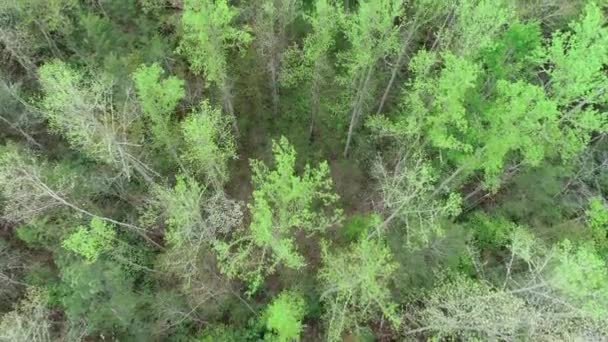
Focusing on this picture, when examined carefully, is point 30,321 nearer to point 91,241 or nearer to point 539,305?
point 91,241

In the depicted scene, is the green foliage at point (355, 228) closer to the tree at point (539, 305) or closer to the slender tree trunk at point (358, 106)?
the slender tree trunk at point (358, 106)

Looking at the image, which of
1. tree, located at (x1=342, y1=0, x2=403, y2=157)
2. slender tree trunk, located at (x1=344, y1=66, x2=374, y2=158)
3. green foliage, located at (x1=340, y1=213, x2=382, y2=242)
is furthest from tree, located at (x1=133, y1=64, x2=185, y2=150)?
green foliage, located at (x1=340, y1=213, x2=382, y2=242)

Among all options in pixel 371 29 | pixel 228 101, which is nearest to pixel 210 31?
pixel 228 101

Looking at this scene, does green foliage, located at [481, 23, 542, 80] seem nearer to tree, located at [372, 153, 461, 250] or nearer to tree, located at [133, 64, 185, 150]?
tree, located at [372, 153, 461, 250]

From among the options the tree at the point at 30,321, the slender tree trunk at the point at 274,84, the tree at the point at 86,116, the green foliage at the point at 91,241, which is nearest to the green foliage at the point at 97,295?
the green foliage at the point at 91,241

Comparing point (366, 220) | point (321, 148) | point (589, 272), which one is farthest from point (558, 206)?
point (321, 148)

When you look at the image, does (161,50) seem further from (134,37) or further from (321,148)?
(321,148)
